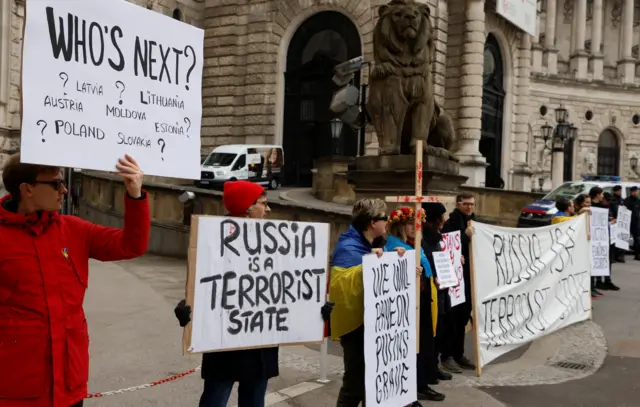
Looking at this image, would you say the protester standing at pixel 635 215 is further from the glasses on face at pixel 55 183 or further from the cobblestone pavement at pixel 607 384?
the glasses on face at pixel 55 183

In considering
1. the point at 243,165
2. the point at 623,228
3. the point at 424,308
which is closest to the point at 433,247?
the point at 424,308

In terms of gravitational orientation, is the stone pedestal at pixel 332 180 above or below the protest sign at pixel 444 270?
above

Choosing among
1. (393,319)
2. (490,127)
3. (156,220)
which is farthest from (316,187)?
(393,319)

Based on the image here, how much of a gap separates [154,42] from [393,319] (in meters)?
2.47

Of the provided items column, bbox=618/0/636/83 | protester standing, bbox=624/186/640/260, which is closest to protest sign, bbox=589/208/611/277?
protester standing, bbox=624/186/640/260

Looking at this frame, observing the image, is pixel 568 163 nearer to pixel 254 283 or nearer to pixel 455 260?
pixel 455 260

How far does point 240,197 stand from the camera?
3.71 meters

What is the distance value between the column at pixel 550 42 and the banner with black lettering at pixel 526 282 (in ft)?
164

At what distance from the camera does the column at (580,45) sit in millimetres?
56594

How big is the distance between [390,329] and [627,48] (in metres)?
63.2

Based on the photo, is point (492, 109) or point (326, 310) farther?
point (492, 109)

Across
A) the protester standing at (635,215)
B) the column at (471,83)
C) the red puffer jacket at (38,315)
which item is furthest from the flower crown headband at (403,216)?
the column at (471,83)

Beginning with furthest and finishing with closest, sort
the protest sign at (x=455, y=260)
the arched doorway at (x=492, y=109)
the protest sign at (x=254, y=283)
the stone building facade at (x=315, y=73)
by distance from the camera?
the arched doorway at (x=492, y=109)
the stone building facade at (x=315, y=73)
the protest sign at (x=455, y=260)
the protest sign at (x=254, y=283)

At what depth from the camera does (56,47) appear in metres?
2.65
